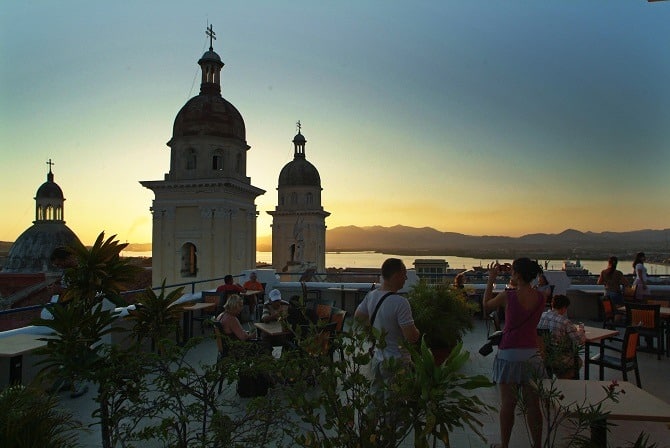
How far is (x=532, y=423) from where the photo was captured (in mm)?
4258

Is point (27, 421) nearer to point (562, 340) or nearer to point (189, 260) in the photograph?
point (562, 340)

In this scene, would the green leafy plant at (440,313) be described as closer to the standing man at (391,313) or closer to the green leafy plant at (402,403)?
the standing man at (391,313)

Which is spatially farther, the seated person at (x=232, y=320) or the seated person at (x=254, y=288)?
the seated person at (x=254, y=288)

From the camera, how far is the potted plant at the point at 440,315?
26.0 feet

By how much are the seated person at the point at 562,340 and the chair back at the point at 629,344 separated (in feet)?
1.59

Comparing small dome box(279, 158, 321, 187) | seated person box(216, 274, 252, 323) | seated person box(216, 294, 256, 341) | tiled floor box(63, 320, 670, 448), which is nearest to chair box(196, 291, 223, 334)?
seated person box(216, 274, 252, 323)

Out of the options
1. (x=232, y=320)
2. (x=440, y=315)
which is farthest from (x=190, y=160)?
(x=440, y=315)

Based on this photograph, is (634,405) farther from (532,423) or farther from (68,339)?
(68,339)

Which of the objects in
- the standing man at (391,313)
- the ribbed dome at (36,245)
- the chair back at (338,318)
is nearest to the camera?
the standing man at (391,313)

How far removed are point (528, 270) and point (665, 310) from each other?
7057mm

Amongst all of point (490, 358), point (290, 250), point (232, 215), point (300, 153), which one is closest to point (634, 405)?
point (490, 358)

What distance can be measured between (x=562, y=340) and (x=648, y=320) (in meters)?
4.84

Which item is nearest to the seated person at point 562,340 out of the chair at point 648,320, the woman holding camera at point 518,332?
the woman holding camera at point 518,332

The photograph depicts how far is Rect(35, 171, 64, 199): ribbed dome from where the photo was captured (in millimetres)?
59000
